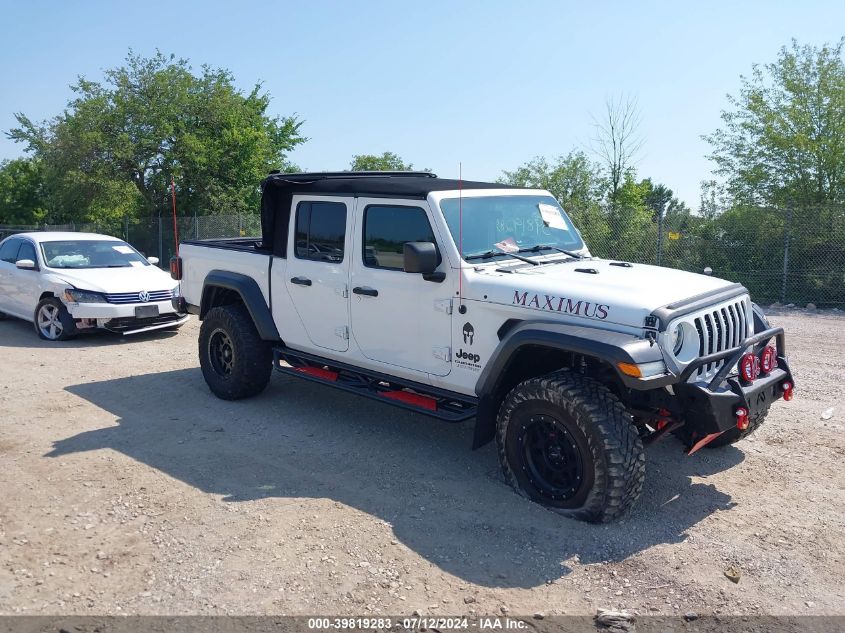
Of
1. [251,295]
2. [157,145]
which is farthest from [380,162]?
[251,295]

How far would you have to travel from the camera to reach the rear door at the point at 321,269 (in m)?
5.91

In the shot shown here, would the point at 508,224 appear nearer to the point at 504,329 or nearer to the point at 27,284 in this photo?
the point at 504,329

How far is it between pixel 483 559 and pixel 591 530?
723 mm

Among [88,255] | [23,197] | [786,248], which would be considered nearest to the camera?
[88,255]

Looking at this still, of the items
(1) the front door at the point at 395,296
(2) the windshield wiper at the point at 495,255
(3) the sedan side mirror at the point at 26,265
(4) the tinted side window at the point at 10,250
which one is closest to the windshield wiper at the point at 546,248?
(2) the windshield wiper at the point at 495,255

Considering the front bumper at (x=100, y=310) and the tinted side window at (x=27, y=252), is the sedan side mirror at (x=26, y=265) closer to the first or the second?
the tinted side window at (x=27, y=252)

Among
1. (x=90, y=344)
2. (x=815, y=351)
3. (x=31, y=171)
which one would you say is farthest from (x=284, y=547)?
(x=31, y=171)

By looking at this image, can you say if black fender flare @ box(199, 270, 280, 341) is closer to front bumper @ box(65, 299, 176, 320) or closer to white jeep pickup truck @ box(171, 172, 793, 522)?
white jeep pickup truck @ box(171, 172, 793, 522)

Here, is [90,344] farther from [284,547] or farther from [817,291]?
[817,291]

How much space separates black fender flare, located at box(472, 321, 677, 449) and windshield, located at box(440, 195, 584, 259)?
0.86 m

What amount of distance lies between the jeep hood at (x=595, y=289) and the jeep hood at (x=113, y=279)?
6.71 m

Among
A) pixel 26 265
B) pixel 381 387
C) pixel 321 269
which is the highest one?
pixel 321 269

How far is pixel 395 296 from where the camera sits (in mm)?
5434

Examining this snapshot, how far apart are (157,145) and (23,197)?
20609mm
